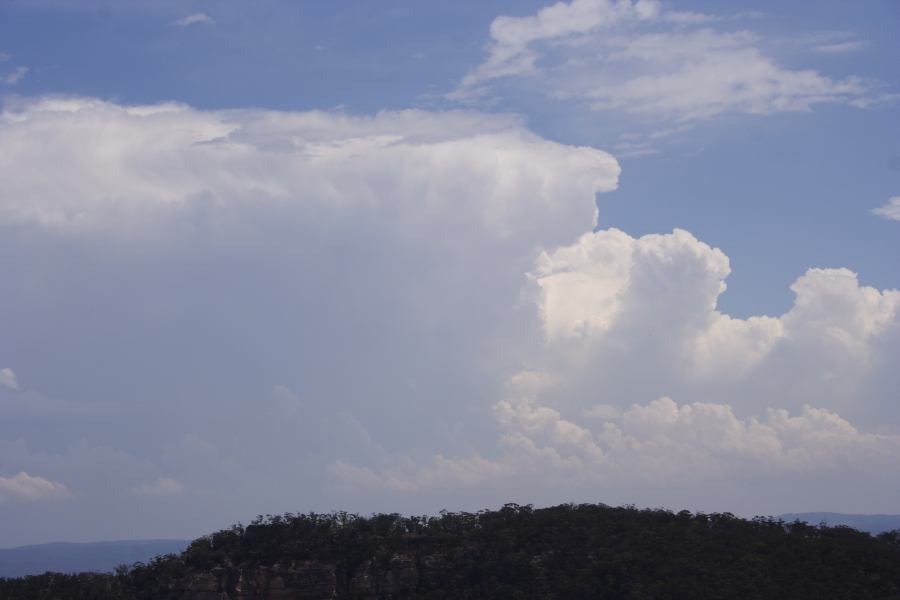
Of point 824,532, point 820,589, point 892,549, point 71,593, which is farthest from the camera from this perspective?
point 71,593

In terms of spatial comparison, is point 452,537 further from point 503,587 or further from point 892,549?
point 892,549

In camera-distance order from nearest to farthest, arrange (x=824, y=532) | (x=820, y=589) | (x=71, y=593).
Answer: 1. (x=820, y=589)
2. (x=824, y=532)
3. (x=71, y=593)

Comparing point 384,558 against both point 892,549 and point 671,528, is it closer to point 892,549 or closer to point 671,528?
point 671,528

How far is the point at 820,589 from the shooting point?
69.5m

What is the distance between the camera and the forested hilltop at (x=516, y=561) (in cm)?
7175

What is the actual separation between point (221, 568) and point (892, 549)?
55915mm

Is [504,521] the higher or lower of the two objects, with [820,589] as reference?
higher

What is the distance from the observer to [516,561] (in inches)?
3108

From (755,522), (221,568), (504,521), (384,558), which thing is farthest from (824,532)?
(221,568)

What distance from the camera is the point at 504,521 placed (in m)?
86.9

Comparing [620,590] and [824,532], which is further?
[824,532]

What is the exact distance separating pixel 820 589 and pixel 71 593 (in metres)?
63.6

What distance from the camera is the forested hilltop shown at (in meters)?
71.8

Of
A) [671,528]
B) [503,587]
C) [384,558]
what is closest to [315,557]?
[384,558]
